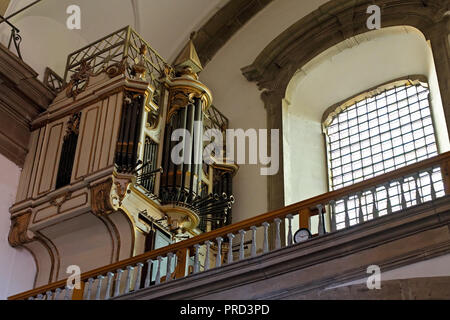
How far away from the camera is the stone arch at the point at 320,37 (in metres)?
13.0

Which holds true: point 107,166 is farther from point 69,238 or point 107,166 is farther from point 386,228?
point 386,228

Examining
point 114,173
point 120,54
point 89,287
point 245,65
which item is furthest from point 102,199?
point 245,65

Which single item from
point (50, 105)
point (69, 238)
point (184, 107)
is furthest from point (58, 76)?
point (69, 238)

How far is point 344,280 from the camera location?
811 centimetres

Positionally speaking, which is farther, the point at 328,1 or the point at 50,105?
the point at 328,1

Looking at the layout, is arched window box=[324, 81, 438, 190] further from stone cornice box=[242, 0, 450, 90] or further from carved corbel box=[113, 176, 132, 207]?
carved corbel box=[113, 176, 132, 207]

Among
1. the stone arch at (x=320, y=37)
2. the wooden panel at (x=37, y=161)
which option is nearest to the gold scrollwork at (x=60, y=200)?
the wooden panel at (x=37, y=161)

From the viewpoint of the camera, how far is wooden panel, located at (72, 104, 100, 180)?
11562mm

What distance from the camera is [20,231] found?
11.6 meters

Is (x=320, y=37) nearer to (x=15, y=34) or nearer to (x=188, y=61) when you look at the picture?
(x=188, y=61)

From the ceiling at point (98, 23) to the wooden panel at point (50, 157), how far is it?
5.80ft

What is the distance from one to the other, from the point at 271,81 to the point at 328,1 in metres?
1.82

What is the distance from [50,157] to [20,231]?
4.34 ft

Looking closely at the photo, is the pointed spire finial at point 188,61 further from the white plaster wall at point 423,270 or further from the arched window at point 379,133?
the white plaster wall at point 423,270
